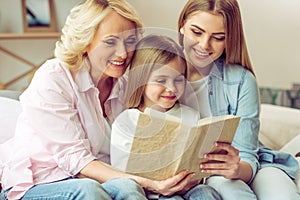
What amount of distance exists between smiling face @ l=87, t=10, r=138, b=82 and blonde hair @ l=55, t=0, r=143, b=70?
0.01 metres

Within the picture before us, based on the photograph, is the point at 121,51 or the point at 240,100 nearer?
the point at 121,51

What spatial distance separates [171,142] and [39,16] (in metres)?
1.58

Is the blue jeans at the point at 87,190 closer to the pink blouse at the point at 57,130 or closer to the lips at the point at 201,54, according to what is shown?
the pink blouse at the point at 57,130

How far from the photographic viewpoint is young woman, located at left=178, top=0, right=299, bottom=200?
102cm

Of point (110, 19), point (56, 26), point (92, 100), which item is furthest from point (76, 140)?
point (56, 26)

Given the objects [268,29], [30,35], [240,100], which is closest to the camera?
[240,100]

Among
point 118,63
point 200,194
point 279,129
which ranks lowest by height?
point 279,129

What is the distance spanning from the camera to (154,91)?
3.16 feet

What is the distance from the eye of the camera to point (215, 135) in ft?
3.01

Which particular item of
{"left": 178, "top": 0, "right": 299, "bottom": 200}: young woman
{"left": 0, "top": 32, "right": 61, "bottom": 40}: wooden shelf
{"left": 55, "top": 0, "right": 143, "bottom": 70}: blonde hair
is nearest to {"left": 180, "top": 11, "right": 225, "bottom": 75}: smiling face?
{"left": 178, "top": 0, "right": 299, "bottom": 200}: young woman

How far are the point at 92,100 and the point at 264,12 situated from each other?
3.89 feet

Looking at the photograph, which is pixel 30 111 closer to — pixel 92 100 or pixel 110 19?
pixel 92 100

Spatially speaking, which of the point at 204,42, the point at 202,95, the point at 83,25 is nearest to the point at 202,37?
the point at 204,42

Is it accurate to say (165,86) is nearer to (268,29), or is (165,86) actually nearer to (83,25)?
(83,25)
